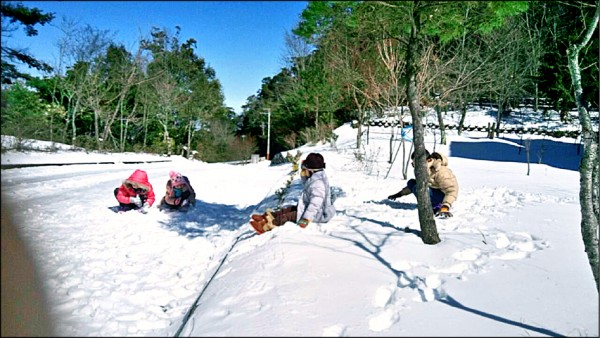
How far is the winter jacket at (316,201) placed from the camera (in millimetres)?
5172

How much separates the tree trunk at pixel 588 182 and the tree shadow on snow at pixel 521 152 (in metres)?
14.1

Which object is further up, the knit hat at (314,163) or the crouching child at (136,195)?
the knit hat at (314,163)

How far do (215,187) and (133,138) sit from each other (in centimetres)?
1829

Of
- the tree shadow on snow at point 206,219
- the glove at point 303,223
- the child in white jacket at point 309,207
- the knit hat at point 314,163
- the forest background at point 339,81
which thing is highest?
the forest background at point 339,81

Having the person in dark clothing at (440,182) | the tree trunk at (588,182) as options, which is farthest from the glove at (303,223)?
the tree trunk at (588,182)

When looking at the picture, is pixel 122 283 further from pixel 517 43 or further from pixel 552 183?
pixel 517 43

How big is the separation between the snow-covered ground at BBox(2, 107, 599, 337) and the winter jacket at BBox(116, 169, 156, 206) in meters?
0.31

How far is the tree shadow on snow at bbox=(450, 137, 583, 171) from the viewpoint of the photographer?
695 inches

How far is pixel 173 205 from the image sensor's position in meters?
7.54

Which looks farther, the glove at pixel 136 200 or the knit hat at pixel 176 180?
the knit hat at pixel 176 180

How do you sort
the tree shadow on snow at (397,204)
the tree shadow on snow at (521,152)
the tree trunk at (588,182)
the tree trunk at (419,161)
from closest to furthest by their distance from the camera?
the tree trunk at (588,182) → the tree trunk at (419,161) → the tree shadow on snow at (397,204) → the tree shadow on snow at (521,152)

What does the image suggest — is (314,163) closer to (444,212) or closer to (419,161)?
(419,161)

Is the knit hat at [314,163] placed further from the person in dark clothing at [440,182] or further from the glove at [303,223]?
the person in dark clothing at [440,182]

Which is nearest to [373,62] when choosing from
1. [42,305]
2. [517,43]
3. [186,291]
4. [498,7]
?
[498,7]
